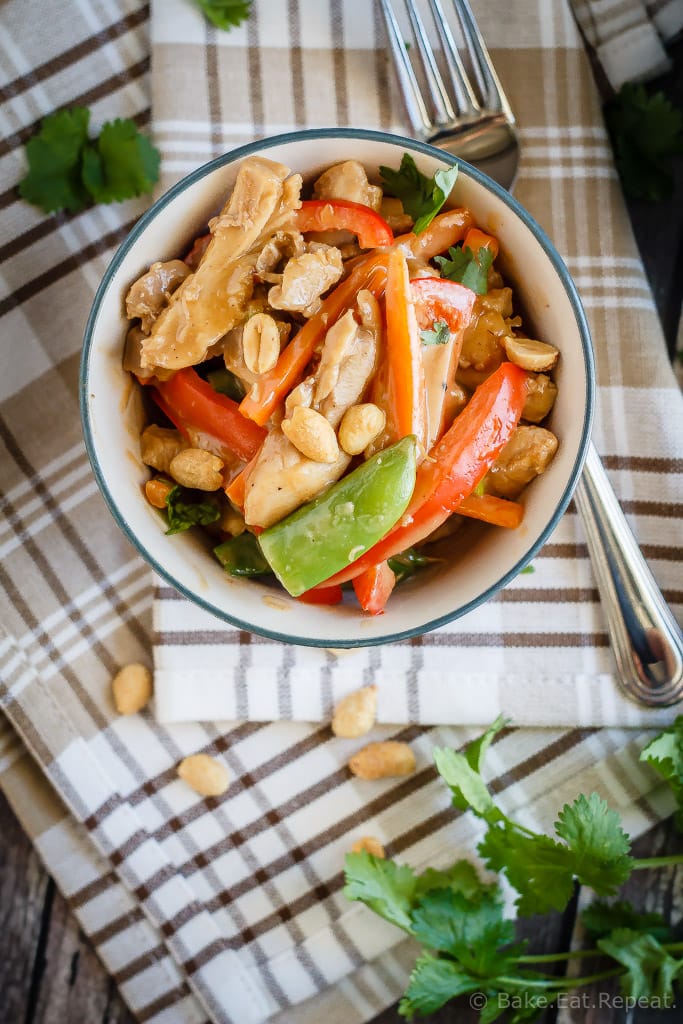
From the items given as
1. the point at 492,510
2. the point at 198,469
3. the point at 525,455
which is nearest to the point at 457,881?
the point at 492,510

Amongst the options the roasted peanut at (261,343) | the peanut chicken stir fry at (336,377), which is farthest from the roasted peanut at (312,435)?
the roasted peanut at (261,343)

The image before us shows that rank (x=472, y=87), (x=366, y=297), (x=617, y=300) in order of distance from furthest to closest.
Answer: (x=617, y=300) < (x=472, y=87) < (x=366, y=297)

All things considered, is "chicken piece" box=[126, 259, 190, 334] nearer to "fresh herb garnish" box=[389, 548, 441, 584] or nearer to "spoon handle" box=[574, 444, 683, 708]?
"fresh herb garnish" box=[389, 548, 441, 584]

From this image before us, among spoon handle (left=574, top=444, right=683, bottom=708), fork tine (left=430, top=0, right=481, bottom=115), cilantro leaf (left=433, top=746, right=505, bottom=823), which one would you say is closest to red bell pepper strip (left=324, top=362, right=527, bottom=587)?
spoon handle (left=574, top=444, right=683, bottom=708)

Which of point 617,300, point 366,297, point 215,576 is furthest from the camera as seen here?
point 617,300

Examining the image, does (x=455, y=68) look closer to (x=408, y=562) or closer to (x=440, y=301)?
(x=440, y=301)

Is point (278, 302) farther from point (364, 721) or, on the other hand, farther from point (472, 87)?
point (364, 721)

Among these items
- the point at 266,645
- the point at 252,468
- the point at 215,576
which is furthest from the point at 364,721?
the point at 252,468
